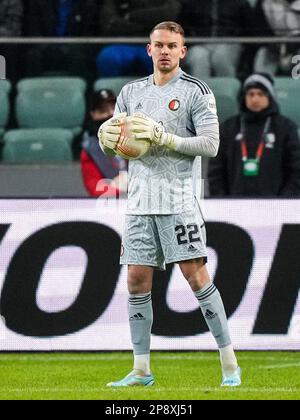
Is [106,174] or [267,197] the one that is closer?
[267,197]

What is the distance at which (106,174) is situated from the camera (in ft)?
36.1

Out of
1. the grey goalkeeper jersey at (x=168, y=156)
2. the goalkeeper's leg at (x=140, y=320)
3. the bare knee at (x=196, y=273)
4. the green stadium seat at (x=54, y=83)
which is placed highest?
the grey goalkeeper jersey at (x=168, y=156)

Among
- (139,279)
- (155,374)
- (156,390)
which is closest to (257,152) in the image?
(155,374)

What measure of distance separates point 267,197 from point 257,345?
1.05 m

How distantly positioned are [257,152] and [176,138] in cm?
340

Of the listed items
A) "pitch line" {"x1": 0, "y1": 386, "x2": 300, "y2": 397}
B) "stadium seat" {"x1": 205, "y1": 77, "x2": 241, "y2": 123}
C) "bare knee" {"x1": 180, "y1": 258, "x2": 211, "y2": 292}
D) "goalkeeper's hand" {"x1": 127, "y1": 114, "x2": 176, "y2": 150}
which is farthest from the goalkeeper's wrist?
"stadium seat" {"x1": 205, "y1": 77, "x2": 241, "y2": 123}

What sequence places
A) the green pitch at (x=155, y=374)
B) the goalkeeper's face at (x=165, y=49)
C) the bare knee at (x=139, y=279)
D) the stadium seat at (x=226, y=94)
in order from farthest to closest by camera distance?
1. the stadium seat at (x=226, y=94)
2. the bare knee at (x=139, y=279)
3. the goalkeeper's face at (x=165, y=49)
4. the green pitch at (x=155, y=374)

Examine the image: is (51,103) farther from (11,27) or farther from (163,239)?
(163,239)

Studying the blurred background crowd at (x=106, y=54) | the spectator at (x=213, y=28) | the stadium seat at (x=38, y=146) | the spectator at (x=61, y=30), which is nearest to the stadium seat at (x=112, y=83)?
the blurred background crowd at (x=106, y=54)

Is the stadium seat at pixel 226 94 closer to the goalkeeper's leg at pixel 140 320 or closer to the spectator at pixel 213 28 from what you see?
the spectator at pixel 213 28

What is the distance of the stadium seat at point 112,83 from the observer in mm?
12175

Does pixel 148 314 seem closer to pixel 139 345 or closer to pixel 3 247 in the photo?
pixel 139 345
